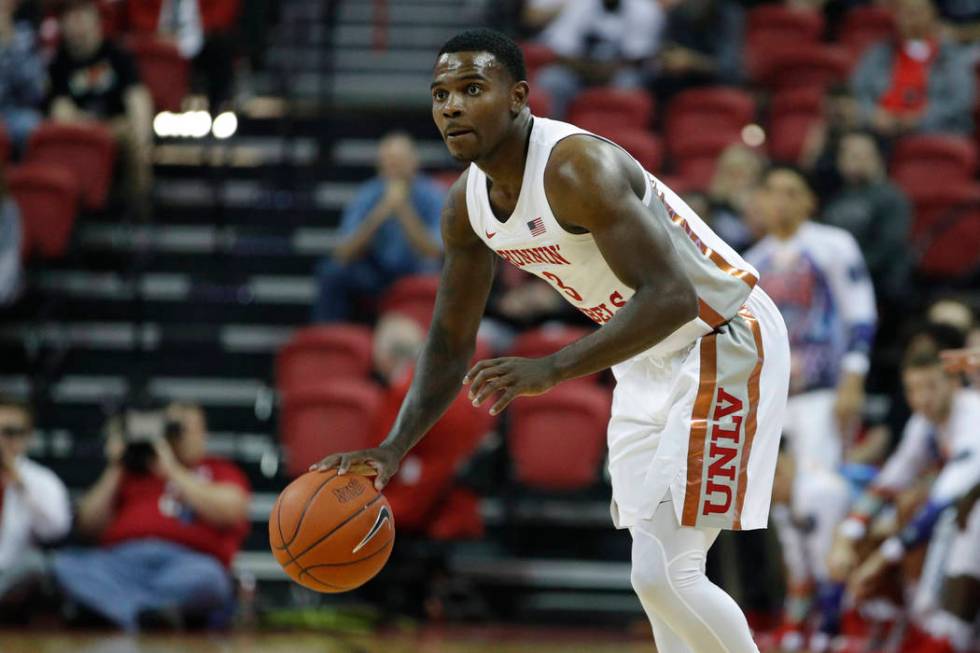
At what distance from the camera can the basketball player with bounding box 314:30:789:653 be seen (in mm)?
3512

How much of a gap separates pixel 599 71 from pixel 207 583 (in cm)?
559

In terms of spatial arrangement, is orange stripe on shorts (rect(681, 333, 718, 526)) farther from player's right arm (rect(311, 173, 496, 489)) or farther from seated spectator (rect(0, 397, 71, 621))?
seated spectator (rect(0, 397, 71, 621))

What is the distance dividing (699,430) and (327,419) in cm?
463

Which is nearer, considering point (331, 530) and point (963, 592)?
point (331, 530)

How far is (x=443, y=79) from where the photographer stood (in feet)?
12.0

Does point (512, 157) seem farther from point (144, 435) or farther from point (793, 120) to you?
point (793, 120)

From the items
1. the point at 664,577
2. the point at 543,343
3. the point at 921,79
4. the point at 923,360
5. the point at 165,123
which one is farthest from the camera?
the point at 165,123

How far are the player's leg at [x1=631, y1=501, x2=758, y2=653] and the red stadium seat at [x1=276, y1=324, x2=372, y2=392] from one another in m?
4.98

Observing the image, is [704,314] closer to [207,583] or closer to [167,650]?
[167,650]

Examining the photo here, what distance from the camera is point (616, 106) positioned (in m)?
10.7

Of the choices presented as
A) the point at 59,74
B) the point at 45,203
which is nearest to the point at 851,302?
the point at 45,203

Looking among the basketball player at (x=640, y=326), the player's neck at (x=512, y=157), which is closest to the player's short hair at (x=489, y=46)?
the basketball player at (x=640, y=326)

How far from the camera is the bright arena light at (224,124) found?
10.4 metres

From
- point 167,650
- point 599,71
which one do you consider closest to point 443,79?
point 167,650
